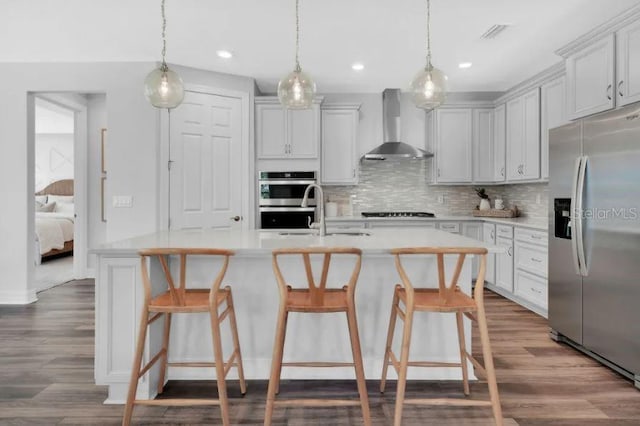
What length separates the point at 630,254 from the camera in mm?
2598

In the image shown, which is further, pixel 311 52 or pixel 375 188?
pixel 375 188

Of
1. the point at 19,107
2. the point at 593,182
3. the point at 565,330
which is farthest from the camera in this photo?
the point at 19,107

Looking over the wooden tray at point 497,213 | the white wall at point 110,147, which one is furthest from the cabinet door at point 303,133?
the wooden tray at point 497,213

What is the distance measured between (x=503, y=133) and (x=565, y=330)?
114 inches

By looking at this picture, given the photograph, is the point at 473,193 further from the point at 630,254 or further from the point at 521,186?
the point at 630,254

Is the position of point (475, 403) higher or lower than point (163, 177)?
lower

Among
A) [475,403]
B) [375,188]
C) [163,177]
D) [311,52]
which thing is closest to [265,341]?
[475,403]

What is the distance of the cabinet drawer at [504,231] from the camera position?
468cm

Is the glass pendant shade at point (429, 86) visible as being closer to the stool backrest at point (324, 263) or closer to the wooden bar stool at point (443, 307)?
the wooden bar stool at point (443, 307)

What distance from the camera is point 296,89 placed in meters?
2.80

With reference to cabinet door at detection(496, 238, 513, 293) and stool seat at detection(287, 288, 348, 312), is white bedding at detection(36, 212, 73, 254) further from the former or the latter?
cabinet door at detection(496, 238, 513, 293)

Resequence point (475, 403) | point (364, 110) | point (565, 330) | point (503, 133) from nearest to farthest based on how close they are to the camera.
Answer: point (475, 403) → point (565, 330) → point (503, 133) → point (364, 110)

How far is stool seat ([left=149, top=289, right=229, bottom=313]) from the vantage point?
2.04 meters

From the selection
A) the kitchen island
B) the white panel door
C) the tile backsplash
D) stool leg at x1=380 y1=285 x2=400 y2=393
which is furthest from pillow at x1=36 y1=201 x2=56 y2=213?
stool leg at x1=380 y1=285 x2=400 y2=393
